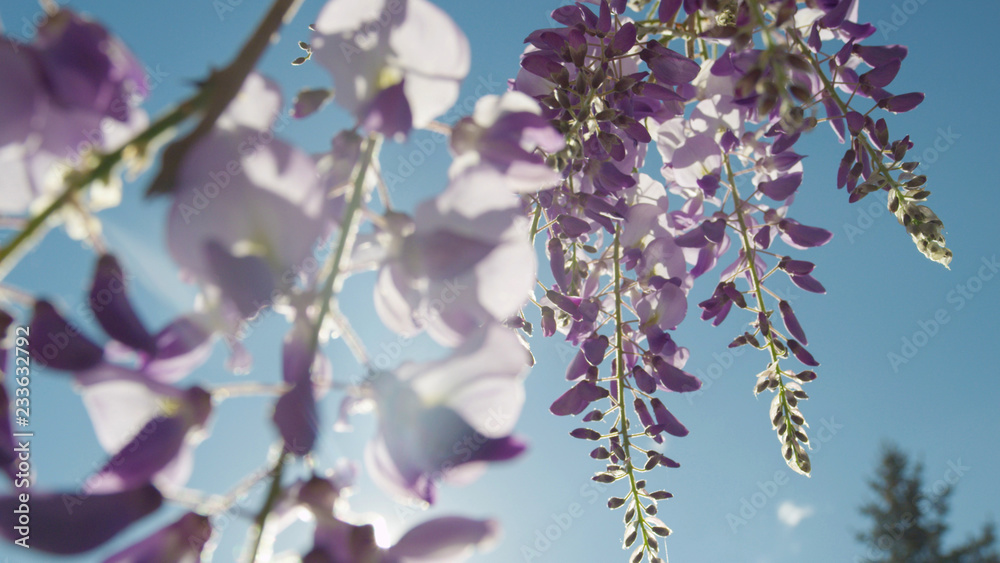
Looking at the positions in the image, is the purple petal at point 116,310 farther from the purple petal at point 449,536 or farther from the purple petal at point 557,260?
the purple petal at point 557,260

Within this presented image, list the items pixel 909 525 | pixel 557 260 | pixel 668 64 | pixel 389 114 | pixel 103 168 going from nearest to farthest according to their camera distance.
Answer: pixel 103 168
pixel 389 114
pixel 668 64
pixel 557 260
pixel 909 525

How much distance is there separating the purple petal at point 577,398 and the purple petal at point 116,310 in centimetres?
54

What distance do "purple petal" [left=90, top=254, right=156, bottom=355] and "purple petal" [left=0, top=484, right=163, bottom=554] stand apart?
0.08 metres

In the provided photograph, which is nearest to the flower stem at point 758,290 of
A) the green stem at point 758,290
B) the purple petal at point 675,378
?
the green stem at point 758,290

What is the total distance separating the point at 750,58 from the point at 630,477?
1.69 ft

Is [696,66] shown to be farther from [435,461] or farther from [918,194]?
[435,461]

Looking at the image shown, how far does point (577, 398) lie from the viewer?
2.58ft

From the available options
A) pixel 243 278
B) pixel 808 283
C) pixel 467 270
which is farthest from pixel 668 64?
pixel 243 278

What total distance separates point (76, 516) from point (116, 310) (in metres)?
0.10

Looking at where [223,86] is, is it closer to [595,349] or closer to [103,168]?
[103,168]

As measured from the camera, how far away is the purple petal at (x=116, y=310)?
317 mm

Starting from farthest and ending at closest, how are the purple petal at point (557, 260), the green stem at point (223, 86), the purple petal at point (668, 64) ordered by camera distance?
the purple petal at point (557, 260) < the purple petal at point (668, 64) < the green stem at point (223, 86)

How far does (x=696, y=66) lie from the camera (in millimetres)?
714

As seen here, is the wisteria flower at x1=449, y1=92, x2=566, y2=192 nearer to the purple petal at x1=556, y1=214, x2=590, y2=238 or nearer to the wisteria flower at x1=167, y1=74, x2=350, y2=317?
the wisteria flower at x1=167, y1=74, x2=350, y2=317
